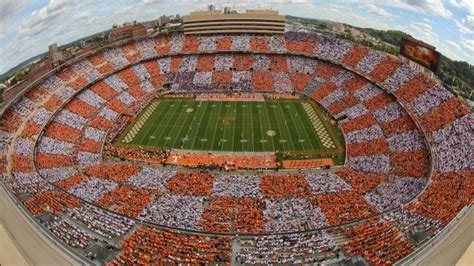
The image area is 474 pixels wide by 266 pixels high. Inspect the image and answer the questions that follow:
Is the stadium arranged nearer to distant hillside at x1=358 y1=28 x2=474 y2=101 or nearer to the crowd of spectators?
the crowd of spectators

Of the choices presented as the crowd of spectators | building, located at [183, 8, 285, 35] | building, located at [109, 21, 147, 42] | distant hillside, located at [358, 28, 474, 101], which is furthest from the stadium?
distant hillside, located at [358, 28, 474, 101]

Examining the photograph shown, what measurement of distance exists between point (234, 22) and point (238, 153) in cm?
4038

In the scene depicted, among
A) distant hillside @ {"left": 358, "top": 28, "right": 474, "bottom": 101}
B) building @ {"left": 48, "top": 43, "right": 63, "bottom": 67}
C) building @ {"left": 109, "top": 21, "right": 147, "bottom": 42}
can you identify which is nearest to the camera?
building @ {"left": 48, "top": 43, "right": 63, "bottom": 67}

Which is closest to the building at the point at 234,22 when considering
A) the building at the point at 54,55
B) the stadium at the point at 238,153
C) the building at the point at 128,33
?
the stadium at the point at 238,153

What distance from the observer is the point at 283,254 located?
24828mm

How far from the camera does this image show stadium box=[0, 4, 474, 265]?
2623cm

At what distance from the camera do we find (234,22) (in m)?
77.5

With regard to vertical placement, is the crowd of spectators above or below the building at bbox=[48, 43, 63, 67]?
below

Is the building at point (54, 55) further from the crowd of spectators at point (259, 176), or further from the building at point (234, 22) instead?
the building at point (234, 22)

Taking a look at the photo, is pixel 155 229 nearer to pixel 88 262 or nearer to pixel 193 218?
pixel 193 218

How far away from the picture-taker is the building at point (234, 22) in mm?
76562

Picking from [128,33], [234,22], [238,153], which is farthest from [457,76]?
[128,33]

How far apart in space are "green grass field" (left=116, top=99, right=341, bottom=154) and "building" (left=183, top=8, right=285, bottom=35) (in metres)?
22.1

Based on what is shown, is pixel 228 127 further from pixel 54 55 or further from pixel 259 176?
pixel 54 55
